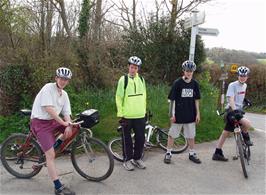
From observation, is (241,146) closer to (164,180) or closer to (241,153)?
(241,153)

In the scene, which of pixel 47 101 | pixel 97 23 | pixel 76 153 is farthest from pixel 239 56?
pixel 47 101

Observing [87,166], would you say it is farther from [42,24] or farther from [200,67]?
[200,67]

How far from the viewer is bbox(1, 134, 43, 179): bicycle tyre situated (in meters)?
5.19

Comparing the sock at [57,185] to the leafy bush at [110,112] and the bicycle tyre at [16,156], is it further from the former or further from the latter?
the leafy bush at [110,112]

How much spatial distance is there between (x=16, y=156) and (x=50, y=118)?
1.09 meters

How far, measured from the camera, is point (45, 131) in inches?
189

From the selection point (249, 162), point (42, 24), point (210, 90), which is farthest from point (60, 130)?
point (210, 90)

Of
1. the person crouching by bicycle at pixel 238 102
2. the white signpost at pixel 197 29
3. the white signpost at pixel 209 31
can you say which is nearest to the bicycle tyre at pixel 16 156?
the person crouching by bicycle at pixel 238 102

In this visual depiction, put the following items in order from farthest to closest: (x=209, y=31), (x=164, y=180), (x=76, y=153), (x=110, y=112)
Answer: (x=110, y=112), (x=209, y=31), (x=164, y=180), (x=76, y=153)

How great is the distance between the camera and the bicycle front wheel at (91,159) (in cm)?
511

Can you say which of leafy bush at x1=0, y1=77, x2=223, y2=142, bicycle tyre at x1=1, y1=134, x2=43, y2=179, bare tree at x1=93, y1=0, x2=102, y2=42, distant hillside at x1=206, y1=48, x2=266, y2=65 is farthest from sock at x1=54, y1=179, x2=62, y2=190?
distant hillside at x1=206, y1=48, x2=266, y2=65

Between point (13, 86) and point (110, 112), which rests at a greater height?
point (13, 86)

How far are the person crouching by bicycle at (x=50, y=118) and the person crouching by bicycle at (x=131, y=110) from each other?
3.53 ft

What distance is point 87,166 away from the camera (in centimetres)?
534
